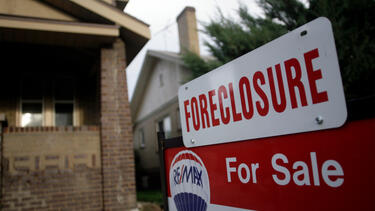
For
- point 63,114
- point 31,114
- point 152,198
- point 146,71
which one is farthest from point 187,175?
point 146,71

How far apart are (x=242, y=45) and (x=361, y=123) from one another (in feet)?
22.2

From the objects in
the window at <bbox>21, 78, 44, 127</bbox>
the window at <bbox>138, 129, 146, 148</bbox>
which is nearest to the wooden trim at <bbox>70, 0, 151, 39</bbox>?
the window at <bbox>21, 78, 44, 127</bbox>

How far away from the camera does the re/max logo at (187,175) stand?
63.2 inches

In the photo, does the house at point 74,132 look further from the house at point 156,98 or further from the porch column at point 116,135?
the house at point 156,98

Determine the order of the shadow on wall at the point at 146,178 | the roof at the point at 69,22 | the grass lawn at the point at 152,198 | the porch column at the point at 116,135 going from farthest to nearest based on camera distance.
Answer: the shadow on wall at the point at 146,178
the grass lawn at the point at 152,198
the porch column at the point at 116,135
the roof at the point at 69,22

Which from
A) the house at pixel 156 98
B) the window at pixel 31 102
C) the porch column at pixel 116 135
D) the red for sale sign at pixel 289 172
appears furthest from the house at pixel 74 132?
the house at pixel 156 98

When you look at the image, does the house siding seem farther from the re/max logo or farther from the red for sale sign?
the red for sale sign

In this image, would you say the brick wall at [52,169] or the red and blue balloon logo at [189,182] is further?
the brick wall at [52,169]

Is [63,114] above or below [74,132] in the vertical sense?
above

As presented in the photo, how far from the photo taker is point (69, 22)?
523cm

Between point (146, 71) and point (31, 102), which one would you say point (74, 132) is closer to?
point (31, 102)

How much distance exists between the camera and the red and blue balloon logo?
1563 millimetres

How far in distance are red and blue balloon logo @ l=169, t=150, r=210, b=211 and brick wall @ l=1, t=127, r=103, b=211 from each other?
3982mm

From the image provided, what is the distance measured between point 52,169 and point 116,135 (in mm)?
1304
